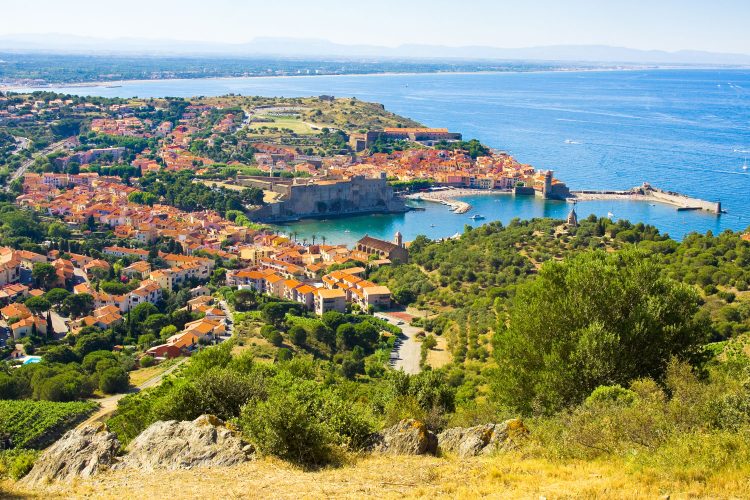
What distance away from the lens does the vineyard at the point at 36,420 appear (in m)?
14.4

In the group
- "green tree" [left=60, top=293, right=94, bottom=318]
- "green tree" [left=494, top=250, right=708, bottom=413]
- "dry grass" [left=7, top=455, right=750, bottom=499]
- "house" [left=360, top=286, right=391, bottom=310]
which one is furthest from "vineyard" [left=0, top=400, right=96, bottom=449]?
"house" [left=360, top=286, right=391, bottom=310]

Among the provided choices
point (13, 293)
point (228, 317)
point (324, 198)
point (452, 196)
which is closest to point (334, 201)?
point (324, 198)

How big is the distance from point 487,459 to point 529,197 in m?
42.1

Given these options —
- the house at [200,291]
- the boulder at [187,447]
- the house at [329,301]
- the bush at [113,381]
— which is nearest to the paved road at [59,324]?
the house at [200,291]

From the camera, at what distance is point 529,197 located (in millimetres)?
48125

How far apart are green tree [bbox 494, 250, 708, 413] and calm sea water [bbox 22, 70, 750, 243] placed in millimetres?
28520

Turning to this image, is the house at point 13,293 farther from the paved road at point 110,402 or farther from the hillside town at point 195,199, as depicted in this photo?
the paved road at point 110,402

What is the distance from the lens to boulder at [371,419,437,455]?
754 cm

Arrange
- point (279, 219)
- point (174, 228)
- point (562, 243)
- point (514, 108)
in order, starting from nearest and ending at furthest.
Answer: point (562, 243)
point (174, 228)
point (279, 219)
point (514, 108)

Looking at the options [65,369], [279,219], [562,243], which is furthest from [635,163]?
[65,369]

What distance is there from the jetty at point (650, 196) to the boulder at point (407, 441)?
1497 inches

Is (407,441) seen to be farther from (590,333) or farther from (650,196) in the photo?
(650,196)

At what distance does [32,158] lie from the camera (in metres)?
51.7

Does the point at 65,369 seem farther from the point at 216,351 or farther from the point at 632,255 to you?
the point at 632,255
